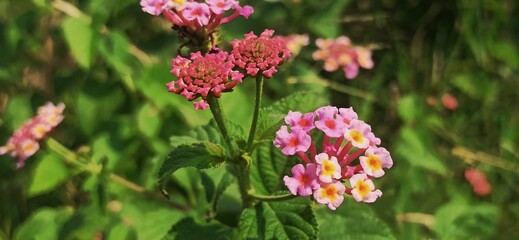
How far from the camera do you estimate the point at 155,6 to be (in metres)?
1.23

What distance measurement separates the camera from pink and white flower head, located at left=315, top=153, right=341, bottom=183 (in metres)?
1.07

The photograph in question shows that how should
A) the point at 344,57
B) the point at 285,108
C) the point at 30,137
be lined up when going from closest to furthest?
1. the point at 285,108
2. the point at 30,137
3. the point at 344,57

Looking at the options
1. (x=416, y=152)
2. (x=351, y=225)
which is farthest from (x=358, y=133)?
(x=416, y=152)

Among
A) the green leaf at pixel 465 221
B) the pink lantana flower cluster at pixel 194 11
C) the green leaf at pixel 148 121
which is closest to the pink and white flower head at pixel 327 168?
the pink lantana flower cluster at pixel 194 11

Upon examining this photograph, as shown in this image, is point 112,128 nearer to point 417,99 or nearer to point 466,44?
point 417,99

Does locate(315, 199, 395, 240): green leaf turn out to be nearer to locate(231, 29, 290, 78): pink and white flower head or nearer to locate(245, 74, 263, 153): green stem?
locate(245, 74, 263, 153): green stem

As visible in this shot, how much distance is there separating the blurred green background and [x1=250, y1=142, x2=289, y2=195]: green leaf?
17.4 inches

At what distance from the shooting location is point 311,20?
257cm

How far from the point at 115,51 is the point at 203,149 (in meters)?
1.14

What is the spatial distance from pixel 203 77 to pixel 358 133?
0.33 m

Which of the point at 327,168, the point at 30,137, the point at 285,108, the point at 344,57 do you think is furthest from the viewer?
the point at 344,57

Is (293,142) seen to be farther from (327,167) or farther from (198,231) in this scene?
(198,231)

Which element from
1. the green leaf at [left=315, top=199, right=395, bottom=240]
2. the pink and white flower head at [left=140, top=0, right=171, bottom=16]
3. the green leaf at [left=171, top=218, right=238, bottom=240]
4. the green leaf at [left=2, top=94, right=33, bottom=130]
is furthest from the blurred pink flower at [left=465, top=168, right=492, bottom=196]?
the green leaf at [left=2, top=94, right=33, bottom=130]

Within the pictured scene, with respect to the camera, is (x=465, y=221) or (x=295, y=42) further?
(x=295, y=42)
